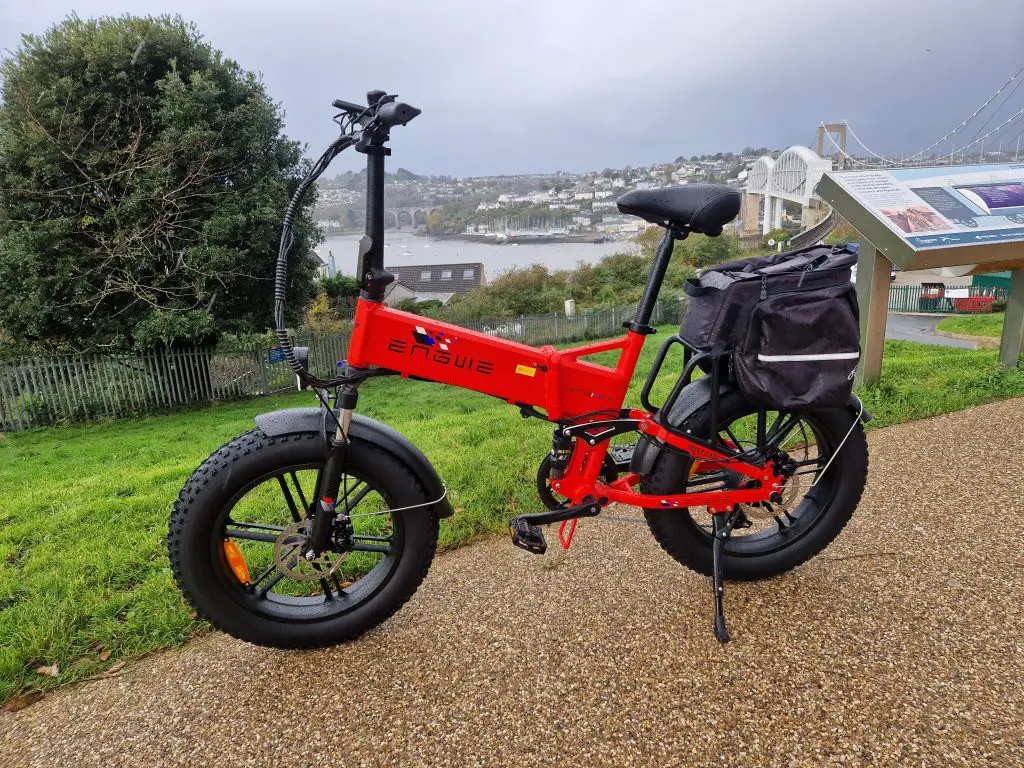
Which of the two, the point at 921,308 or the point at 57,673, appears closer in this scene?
the point at 57,673

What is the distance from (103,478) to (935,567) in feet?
19.1

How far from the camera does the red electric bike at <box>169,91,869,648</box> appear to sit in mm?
2127

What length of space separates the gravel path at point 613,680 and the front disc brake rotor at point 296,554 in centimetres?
31

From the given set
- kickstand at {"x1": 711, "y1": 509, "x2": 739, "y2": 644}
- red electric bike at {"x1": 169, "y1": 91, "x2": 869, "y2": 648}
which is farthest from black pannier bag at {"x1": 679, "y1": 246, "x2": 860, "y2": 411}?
kickstand at {"x1": 711, "y1": 509, "x2": 739, "y2": 644}

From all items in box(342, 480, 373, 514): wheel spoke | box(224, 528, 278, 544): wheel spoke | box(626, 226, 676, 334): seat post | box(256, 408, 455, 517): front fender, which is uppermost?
box(626, 226, 676, 334): seat post

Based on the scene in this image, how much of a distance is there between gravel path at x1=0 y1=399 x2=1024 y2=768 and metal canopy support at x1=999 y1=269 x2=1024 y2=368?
12.1 feet

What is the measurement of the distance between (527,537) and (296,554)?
0.84m

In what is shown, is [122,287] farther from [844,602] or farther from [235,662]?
[844,602]

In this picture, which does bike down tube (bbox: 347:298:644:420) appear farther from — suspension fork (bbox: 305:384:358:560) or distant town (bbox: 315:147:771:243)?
distant town (bbox: 315:147:771:243)

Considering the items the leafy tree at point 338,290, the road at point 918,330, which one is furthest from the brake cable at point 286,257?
the leafy tree at point 338,290

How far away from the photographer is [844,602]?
2.47 metres

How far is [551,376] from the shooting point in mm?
2287

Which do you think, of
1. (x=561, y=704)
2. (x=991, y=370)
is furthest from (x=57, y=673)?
(x=991, y=370)

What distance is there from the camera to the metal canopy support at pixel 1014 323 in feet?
18.1
